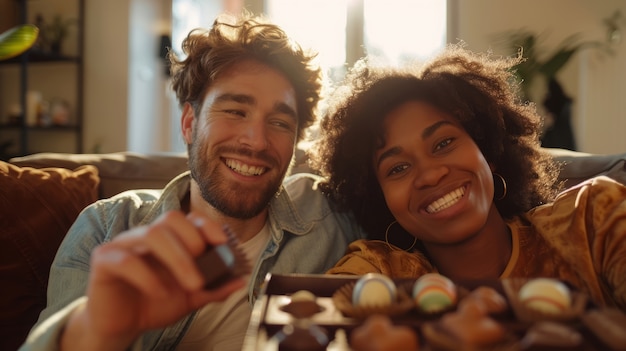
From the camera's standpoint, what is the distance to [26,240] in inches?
54.8

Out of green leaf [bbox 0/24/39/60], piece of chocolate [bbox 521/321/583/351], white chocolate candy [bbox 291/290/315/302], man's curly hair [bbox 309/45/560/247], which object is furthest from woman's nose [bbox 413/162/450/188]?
green leaf [bbox 0/24/39/60]

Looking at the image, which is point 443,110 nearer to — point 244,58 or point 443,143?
point 443,143

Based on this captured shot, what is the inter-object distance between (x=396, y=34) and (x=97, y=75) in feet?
8.22

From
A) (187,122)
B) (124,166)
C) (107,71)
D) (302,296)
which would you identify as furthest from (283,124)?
(107,71)

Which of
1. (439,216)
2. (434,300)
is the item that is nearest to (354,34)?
(439,216)

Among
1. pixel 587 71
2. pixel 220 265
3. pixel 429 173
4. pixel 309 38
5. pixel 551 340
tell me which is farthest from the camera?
pixel 587 71

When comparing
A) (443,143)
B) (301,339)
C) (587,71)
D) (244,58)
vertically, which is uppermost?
(587,71)

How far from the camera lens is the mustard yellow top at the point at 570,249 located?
108 cm

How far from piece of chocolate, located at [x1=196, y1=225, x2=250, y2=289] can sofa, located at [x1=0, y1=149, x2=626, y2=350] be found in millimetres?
879

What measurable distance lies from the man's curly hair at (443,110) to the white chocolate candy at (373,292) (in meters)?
0.66

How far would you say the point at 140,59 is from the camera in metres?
4.72

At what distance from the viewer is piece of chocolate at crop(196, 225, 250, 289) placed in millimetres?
681

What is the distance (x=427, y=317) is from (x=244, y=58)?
101 centimetres

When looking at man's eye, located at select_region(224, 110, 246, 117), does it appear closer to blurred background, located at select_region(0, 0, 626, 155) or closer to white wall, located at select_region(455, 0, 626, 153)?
blurred background, located at select_region(0, 0, 626, 155)
